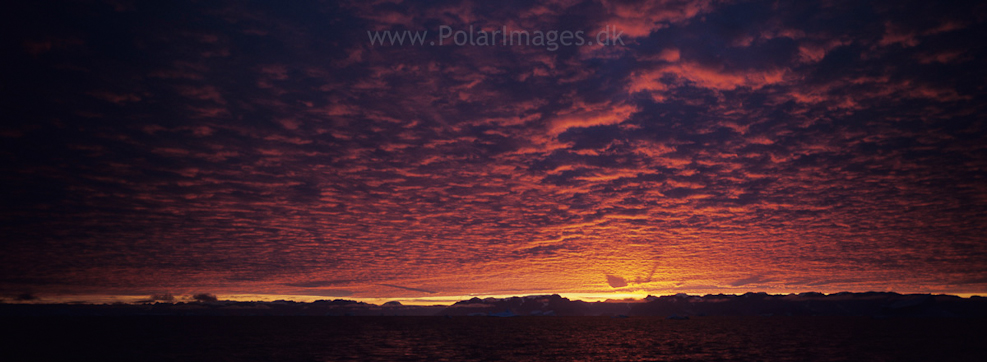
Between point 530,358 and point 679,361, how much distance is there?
15.3 meters

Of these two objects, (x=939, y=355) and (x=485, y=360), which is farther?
(x=939, y=355)

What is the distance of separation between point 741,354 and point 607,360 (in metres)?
16.9

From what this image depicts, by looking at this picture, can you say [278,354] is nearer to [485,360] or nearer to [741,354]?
[485,360]

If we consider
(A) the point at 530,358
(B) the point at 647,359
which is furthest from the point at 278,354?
(B) the point at 647,359

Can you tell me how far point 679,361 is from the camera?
47656mm

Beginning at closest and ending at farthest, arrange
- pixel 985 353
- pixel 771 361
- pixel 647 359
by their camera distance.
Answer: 1. pixel 771 361
2. pixel 647 359
3. pixel 985 353

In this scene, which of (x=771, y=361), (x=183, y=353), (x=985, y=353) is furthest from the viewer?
(x=183, y=353)

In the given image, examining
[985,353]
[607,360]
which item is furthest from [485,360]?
[985,353]

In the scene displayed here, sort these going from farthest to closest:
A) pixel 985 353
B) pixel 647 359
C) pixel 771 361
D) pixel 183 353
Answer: pixel 183 353 → pixel 985 353 → pixel 647 359 → pixel 771 361

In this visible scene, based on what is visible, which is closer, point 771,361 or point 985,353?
point 771,361

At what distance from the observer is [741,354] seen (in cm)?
5500

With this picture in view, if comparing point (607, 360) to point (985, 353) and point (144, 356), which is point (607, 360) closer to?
point (985, 353)

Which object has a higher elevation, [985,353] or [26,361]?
[26,361]

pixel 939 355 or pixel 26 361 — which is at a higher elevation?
pixel 26 361
